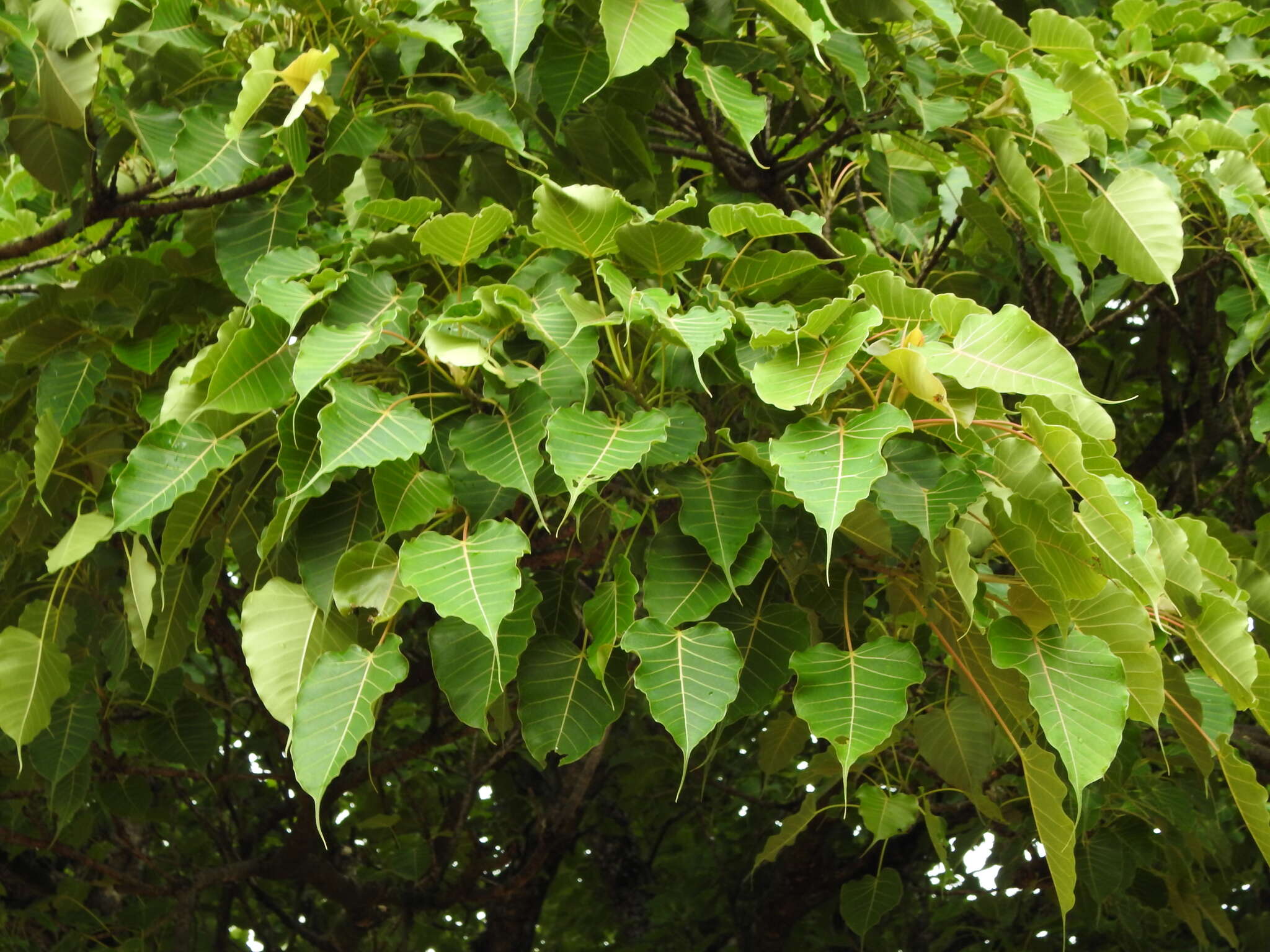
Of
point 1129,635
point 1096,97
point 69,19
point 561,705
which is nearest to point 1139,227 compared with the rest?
point 1096,97

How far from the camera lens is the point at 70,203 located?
1.96 metres

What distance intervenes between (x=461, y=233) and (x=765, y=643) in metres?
0.60

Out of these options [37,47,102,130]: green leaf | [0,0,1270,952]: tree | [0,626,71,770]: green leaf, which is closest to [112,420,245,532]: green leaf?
[0,0,1270,952]: tree

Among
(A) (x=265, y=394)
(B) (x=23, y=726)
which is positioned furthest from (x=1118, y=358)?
(B) (x=23, y=726)

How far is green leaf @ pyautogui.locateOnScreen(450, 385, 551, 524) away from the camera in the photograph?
1.36 m

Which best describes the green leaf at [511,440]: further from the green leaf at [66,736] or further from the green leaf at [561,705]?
the green leaf at [66,736]

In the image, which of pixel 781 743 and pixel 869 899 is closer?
pixel 781 743

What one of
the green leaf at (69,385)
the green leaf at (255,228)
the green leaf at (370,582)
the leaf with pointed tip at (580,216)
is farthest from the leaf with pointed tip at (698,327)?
the green leaf at (69,385)

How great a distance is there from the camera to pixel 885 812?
78.5 inches

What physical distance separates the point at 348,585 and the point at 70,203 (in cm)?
98

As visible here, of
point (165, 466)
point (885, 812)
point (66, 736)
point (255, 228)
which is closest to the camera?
point (165, 466)

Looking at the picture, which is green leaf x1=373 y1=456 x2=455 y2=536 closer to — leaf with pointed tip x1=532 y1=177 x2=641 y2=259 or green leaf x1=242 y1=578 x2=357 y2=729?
green leaf x1=242 y1=578 x2=357 y2=729

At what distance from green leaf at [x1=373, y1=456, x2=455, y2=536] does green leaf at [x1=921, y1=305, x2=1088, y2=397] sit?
0.56 metres

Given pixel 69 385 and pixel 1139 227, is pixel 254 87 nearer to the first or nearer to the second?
pixel 69 385
